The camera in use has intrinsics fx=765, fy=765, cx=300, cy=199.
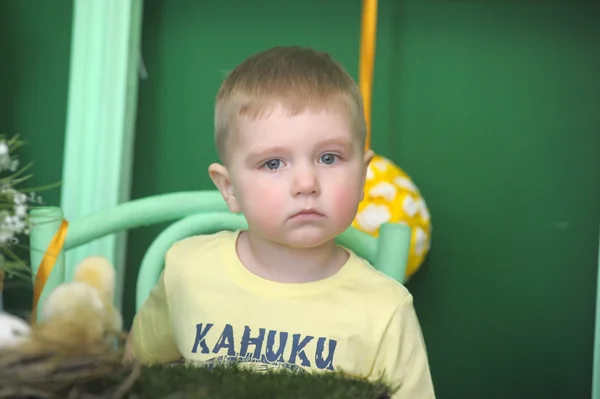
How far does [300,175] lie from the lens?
2.85 ft

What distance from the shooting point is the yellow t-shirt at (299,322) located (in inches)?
35.4

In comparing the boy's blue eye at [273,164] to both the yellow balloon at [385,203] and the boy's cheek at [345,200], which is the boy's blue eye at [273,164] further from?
the yellow balloon at [385,203]

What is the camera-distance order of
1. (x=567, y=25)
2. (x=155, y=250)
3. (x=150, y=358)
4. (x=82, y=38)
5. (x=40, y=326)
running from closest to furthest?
(x=40, y=326)
(x=150, y=358)
(x=155, y=250)
(x=82, y=38)
(x=567, y=25)

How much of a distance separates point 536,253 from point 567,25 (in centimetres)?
50

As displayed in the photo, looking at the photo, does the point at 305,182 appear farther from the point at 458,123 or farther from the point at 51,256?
the point at 458,123

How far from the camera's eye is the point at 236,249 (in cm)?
103

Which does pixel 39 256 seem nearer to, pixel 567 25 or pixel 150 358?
pixel 150 358

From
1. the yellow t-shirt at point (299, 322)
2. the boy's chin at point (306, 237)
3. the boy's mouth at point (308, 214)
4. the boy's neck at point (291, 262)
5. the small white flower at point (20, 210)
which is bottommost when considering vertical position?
the yellow t-shirt at point (299, 322)

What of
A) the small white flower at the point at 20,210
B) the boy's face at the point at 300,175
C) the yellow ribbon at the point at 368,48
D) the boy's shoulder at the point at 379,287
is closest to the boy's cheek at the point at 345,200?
the boy's face at the point at 300,175

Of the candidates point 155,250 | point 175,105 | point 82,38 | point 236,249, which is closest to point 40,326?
point 236,249

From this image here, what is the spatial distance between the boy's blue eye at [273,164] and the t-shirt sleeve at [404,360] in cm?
23

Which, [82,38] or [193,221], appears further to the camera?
[82,38]

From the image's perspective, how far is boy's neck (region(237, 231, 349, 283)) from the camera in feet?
3.16

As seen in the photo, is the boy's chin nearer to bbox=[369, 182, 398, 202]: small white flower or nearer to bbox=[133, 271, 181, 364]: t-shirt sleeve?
bbox=[133, 271, 181, 364]: t-shirt sleeve
